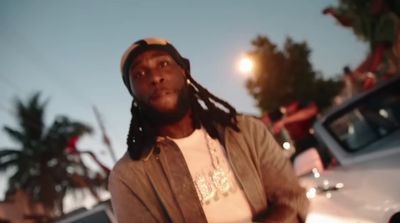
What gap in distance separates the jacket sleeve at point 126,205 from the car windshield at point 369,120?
226 centimetres

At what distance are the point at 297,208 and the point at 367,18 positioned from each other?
6.04 m

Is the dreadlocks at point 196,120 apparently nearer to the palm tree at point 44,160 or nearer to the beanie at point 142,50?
the beanie at point 142,50

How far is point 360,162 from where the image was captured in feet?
10.5

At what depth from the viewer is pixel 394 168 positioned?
2.47 m

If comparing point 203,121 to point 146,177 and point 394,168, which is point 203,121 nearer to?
point 146,177

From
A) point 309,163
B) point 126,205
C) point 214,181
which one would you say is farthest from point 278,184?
point 309,163

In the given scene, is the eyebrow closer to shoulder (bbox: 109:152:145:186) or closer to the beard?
the beard

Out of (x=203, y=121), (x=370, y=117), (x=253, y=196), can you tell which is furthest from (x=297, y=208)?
(x=370, y=117)

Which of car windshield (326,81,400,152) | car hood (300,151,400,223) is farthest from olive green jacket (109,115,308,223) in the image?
car windshield (326,81,400,152)

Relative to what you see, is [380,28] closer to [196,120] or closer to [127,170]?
[196,120]

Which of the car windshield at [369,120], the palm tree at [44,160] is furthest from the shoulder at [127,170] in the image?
the palm tree at [44,160]

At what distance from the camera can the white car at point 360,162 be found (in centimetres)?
245

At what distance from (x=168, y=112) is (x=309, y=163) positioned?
97.2 inches

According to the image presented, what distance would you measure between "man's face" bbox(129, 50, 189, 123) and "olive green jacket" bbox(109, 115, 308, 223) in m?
0.19
